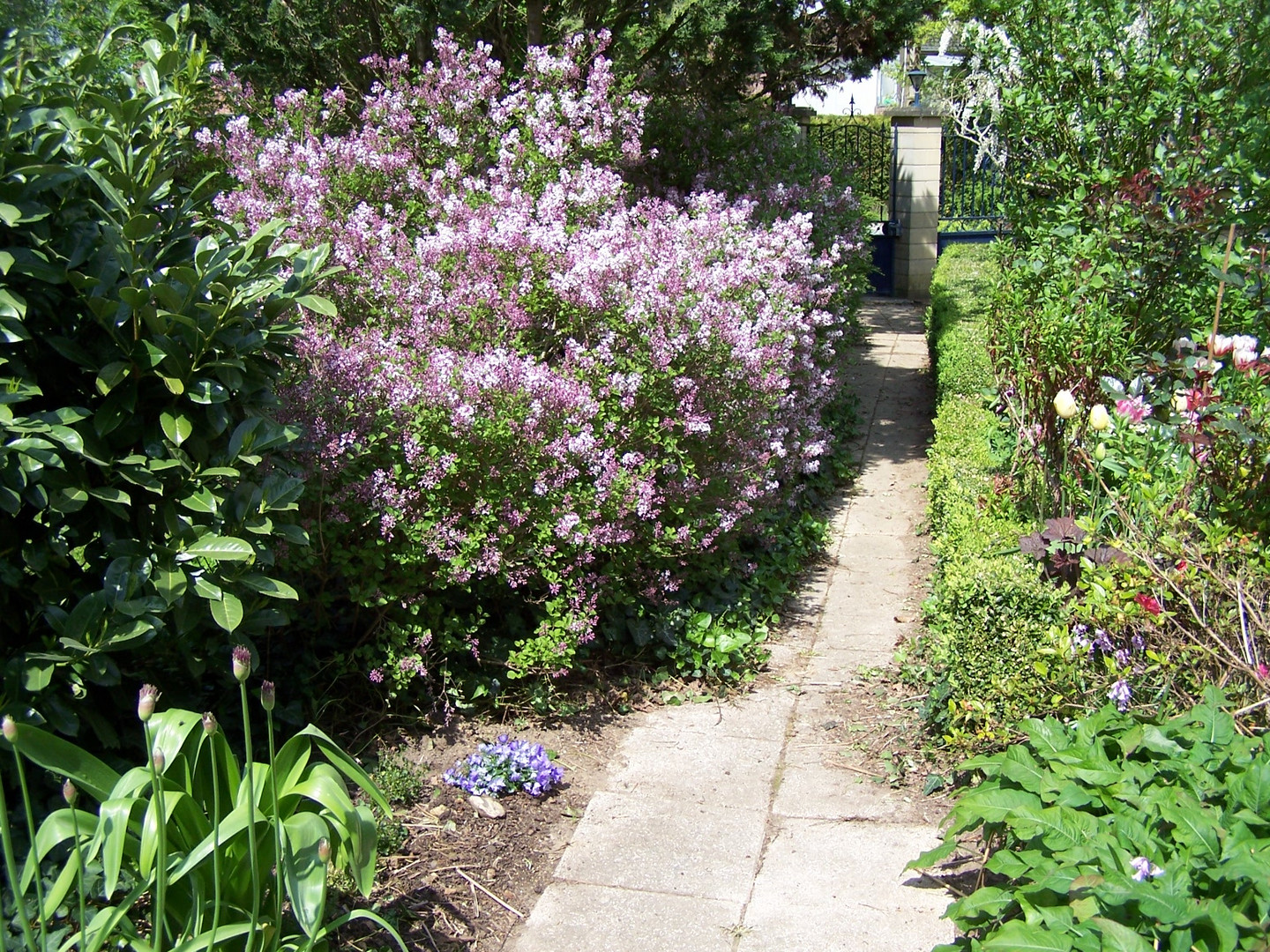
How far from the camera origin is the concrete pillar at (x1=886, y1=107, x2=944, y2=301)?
1488 cm

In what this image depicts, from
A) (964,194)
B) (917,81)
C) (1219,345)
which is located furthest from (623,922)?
(917,81)

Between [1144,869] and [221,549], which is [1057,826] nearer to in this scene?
[1144,869]

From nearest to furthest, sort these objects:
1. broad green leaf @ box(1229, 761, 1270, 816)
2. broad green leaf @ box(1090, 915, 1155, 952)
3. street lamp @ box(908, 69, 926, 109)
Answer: broad green leaf @ box(1090, 915, 1155, 952) < broad green leaf @ box(1229, 761, 1270, 816) < street lamp @ box(908, 69, 926, 109)

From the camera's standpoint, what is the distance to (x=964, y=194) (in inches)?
601

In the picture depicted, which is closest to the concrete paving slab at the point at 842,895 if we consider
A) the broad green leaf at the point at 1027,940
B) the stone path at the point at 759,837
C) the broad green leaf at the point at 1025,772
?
the stone path at the point at 759,837

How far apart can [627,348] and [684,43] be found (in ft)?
12.4

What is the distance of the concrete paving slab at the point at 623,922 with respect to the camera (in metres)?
2.99

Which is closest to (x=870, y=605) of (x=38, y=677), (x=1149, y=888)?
(x=1149, y=888)

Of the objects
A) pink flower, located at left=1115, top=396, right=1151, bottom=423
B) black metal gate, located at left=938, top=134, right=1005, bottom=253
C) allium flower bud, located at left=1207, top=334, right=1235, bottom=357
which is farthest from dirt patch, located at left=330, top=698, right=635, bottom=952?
black metal gate, located at left=938, top=134, right=1005, bottom=253

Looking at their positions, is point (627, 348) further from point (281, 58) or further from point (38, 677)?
point (281, 58)

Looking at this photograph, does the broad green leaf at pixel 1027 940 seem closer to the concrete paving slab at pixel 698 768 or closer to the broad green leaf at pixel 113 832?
the concrete paving slab at pixel 698 768

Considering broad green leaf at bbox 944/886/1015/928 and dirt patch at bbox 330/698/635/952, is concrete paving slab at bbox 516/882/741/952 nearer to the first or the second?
dirt patch at bbox 330/698/635/952

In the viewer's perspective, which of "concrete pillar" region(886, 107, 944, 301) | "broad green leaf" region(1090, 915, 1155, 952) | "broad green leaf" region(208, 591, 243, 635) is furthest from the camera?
"concrete pillar" region(886, 107, 944, 301)

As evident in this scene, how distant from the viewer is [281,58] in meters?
7.09
